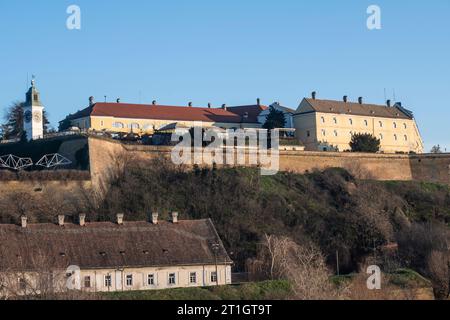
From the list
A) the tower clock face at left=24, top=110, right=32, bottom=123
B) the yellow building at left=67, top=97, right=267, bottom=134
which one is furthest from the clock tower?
the yellow building at left=67, top=97, right=267, bottom=134

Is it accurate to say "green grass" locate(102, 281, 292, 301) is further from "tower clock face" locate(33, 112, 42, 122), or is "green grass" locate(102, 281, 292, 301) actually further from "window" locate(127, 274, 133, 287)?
"tower clock face" locate(33, 112, 42, 122)

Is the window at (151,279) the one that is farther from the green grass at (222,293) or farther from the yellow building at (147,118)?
the yellow building at (147,118)

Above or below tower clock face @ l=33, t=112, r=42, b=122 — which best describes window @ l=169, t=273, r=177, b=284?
below

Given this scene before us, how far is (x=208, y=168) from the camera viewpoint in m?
64.4

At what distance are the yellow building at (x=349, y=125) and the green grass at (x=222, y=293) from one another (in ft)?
134

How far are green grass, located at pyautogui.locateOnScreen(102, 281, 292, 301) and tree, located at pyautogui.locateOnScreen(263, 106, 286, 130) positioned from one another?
4112 cm

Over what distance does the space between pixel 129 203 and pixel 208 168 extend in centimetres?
882

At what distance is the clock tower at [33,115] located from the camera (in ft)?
211

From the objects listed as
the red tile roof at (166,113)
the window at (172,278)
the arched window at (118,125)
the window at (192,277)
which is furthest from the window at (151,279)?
the arched window at (118,125)

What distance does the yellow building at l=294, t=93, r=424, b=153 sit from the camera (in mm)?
79125

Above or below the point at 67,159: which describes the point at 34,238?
below
